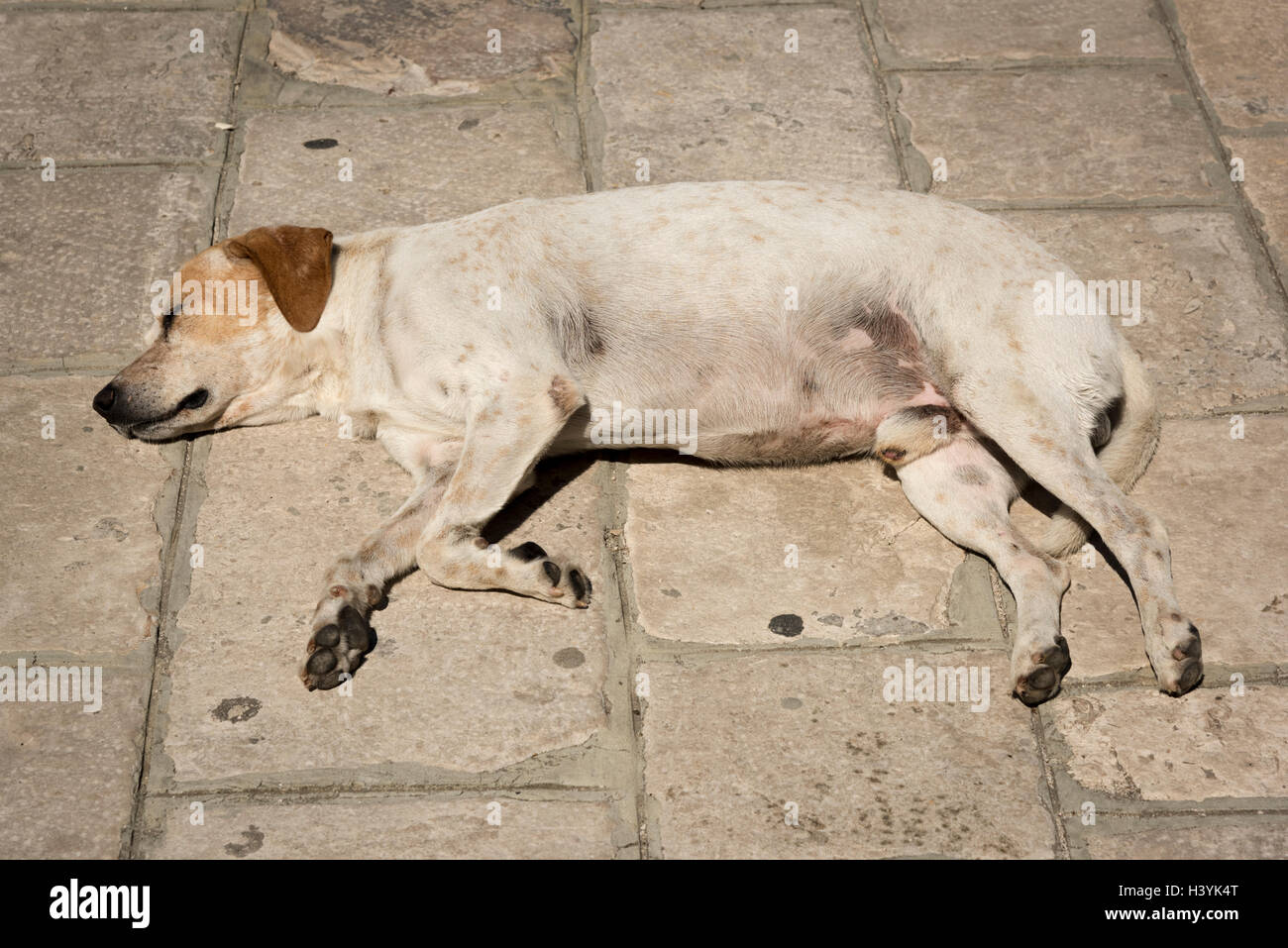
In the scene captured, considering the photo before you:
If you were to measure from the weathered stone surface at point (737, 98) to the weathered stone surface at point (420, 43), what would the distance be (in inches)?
10.1

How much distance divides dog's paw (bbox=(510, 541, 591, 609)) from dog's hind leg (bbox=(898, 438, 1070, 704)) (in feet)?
3.47

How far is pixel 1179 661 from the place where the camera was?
3494mm

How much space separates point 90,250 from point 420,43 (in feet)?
5.87

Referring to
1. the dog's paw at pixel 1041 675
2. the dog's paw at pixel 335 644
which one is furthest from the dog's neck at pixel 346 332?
the dog's paw at pixel 1041 675

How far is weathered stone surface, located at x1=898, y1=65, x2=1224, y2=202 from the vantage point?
16.8ft

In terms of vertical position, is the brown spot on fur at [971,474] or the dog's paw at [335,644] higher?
the brown spot on fur at [971,474]

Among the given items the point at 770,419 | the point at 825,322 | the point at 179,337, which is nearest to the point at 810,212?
the point at 825,322

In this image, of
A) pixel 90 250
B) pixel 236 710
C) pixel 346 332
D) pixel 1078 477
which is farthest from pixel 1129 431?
pixel 90 250

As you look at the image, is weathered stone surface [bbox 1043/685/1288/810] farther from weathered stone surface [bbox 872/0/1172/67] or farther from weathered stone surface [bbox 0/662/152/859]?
weathered stone surface [bbox 872/0/1172/67]

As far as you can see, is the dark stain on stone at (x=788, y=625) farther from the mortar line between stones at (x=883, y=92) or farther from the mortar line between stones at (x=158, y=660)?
the mortar line between stones at (x=883, y=92)

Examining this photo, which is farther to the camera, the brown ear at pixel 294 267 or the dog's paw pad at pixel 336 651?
the brown ear at pixel 294 267

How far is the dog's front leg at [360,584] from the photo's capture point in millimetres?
3500

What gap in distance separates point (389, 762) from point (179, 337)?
5.05ft

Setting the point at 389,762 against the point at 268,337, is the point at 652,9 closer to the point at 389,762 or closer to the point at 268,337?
the point at 268,337
